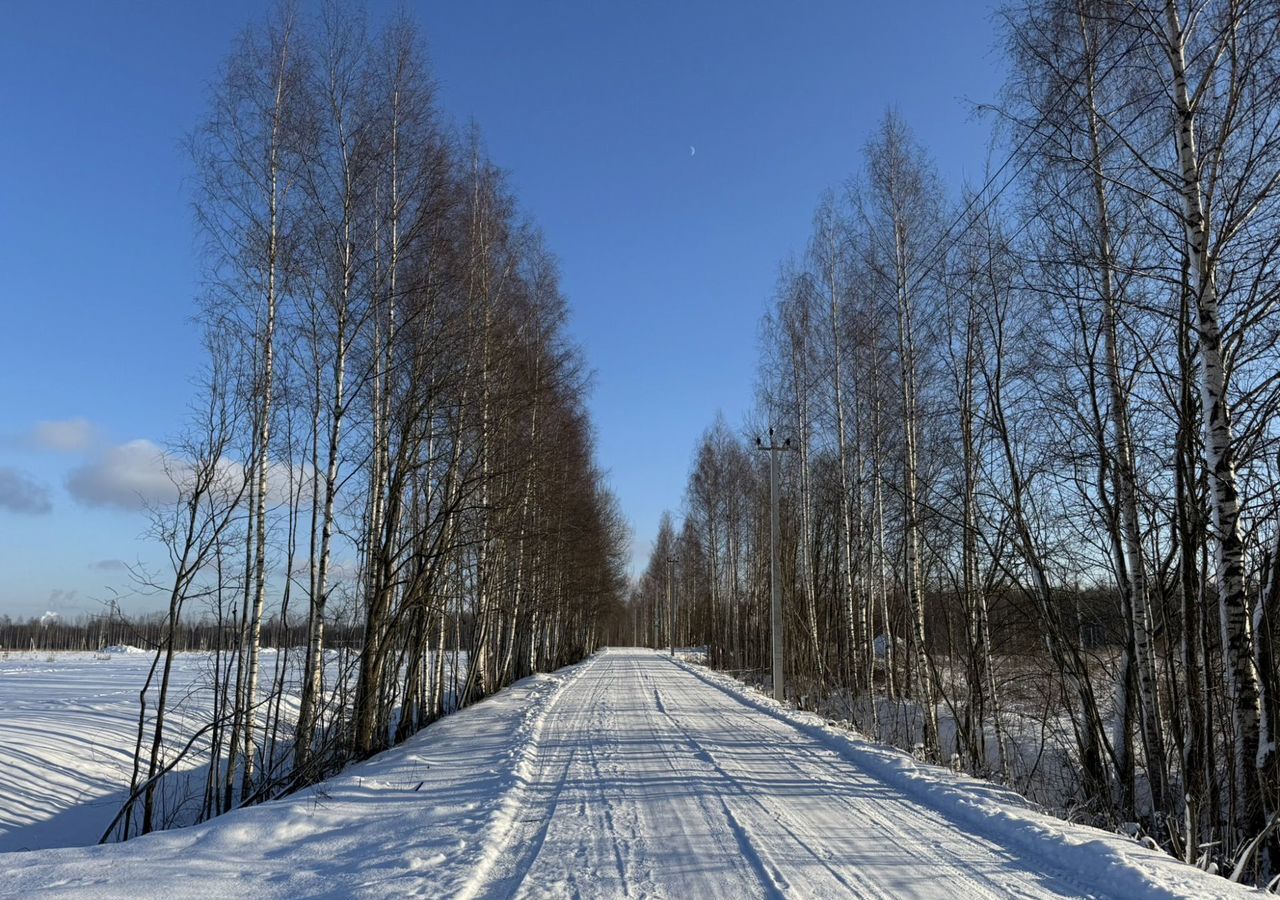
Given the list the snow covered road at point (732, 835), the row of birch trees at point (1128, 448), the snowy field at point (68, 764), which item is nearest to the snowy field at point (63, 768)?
the snowy field at point (68, 764)

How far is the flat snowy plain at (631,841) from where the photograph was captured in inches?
164

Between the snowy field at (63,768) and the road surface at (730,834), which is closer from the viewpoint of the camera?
the road surface at (730,834)

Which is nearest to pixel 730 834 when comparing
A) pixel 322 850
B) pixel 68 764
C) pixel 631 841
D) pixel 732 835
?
pixel 732 835

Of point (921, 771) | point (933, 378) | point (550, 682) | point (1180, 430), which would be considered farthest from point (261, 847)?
point (550, 682)

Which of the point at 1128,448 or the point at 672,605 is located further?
the point at 672,605

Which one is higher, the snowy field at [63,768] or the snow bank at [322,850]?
the snow bank at [322,850]

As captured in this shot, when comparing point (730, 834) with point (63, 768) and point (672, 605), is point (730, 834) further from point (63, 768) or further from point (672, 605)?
point (672, 605)

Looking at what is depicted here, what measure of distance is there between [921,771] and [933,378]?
8.96 m

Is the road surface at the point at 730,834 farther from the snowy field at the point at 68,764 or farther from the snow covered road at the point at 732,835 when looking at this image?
the snowy field at the point at 68,764

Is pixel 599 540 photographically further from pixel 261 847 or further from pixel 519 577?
pixel 261 847

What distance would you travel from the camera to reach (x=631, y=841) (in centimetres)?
512

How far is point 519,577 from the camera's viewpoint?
19.1 metres

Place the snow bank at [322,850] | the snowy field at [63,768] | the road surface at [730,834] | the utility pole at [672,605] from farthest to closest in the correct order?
A: the utility pole at [672,605] → the snowy field at [63,768] → the road surface at [730,834] → the snow bank at [322,850]

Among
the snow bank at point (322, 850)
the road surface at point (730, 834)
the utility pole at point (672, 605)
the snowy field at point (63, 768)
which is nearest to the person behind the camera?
the snow bank at point (322, 850)
